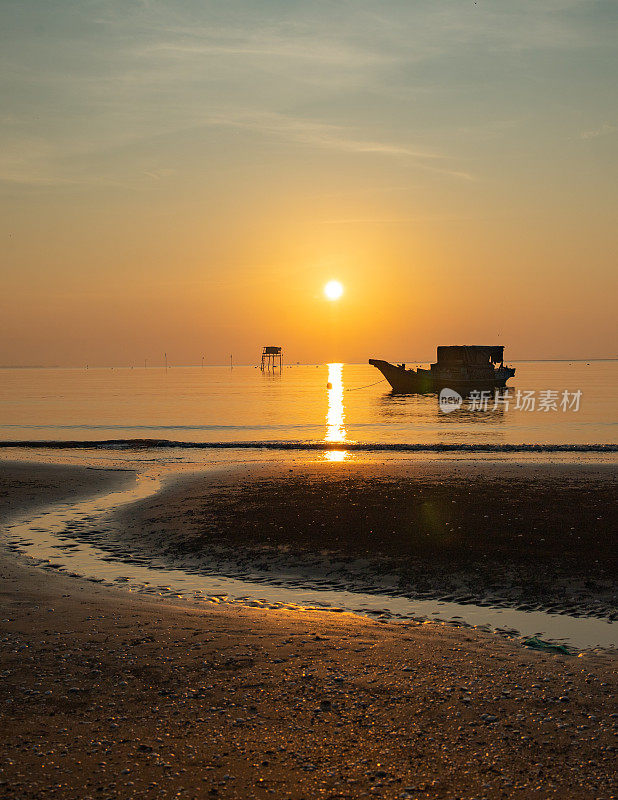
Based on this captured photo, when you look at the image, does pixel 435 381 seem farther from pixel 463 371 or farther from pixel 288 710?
pixel 288 710

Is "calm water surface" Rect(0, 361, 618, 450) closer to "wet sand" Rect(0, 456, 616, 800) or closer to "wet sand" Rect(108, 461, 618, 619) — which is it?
"wet sand" Rect(108, 461, 618, 619)

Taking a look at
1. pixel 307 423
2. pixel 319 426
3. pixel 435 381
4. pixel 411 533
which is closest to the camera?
pixel 411 533

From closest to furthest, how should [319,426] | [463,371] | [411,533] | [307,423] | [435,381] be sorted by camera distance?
[411,533], [319,426], [307,423], [463,371], [435,381]

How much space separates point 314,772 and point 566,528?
11403mm

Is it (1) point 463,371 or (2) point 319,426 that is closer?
(2) point 319,426

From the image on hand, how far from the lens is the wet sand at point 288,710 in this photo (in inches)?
228

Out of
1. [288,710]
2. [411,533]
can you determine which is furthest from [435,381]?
[288,710]

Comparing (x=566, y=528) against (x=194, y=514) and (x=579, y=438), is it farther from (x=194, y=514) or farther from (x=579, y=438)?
(x=579, y=438)

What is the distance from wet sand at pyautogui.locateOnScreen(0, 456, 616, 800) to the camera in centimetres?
579

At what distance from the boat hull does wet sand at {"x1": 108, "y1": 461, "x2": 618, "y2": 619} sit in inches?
3147

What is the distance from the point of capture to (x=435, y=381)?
105375 millimetres

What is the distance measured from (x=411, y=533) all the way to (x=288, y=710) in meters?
8.95

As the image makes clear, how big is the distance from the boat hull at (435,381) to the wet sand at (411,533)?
79.9 metres

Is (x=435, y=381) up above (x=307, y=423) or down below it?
above
